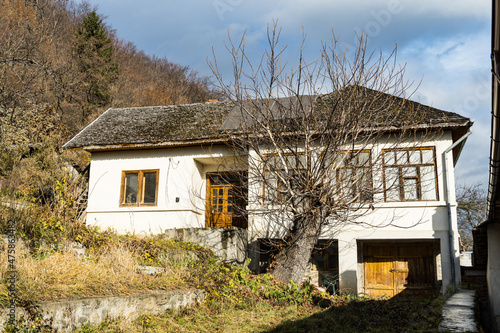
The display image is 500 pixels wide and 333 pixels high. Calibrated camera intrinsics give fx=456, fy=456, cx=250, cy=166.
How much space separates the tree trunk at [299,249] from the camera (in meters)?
11.1

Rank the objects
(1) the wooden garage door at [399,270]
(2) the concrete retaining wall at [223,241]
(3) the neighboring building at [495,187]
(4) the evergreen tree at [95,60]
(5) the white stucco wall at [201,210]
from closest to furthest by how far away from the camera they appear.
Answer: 1. (3) the neighboring building at [495,187]
2. (5) the white stucco wall at [201,210]
3. (2) the concrete retaining wall at [223,241]
4. (1) the wooden garage door at [399,270]
5. (4) the evergreen tree at [95,60]

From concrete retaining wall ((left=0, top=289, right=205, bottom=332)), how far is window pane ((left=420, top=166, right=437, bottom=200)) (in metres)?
7.95

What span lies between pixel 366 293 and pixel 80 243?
896cm

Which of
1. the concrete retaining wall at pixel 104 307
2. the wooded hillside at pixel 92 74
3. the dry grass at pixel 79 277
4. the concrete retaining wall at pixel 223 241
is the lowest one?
the concrete retaining wall at pixel 104 307

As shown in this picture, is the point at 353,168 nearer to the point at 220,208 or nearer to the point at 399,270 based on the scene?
the point at 399,270

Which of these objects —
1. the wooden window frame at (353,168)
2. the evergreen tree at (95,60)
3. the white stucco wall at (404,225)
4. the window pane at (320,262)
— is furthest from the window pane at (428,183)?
the evergreen tree at (95,60)

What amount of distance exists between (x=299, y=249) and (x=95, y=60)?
29.1 metres

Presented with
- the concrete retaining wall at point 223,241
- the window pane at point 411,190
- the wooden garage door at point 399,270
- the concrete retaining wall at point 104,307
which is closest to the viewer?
the concrete retaining wall at point 104,307

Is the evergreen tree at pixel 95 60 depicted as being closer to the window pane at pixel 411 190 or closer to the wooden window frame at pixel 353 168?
the window pane at pixel 411 190

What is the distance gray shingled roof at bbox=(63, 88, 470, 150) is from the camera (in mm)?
15578

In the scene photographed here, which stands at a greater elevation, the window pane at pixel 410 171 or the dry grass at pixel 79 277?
the window pane at pixel 410 171

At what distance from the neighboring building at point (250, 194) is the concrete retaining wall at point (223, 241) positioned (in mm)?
566

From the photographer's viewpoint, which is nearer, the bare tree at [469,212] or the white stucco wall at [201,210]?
the white stucco wall at [201,210]

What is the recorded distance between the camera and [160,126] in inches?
676
